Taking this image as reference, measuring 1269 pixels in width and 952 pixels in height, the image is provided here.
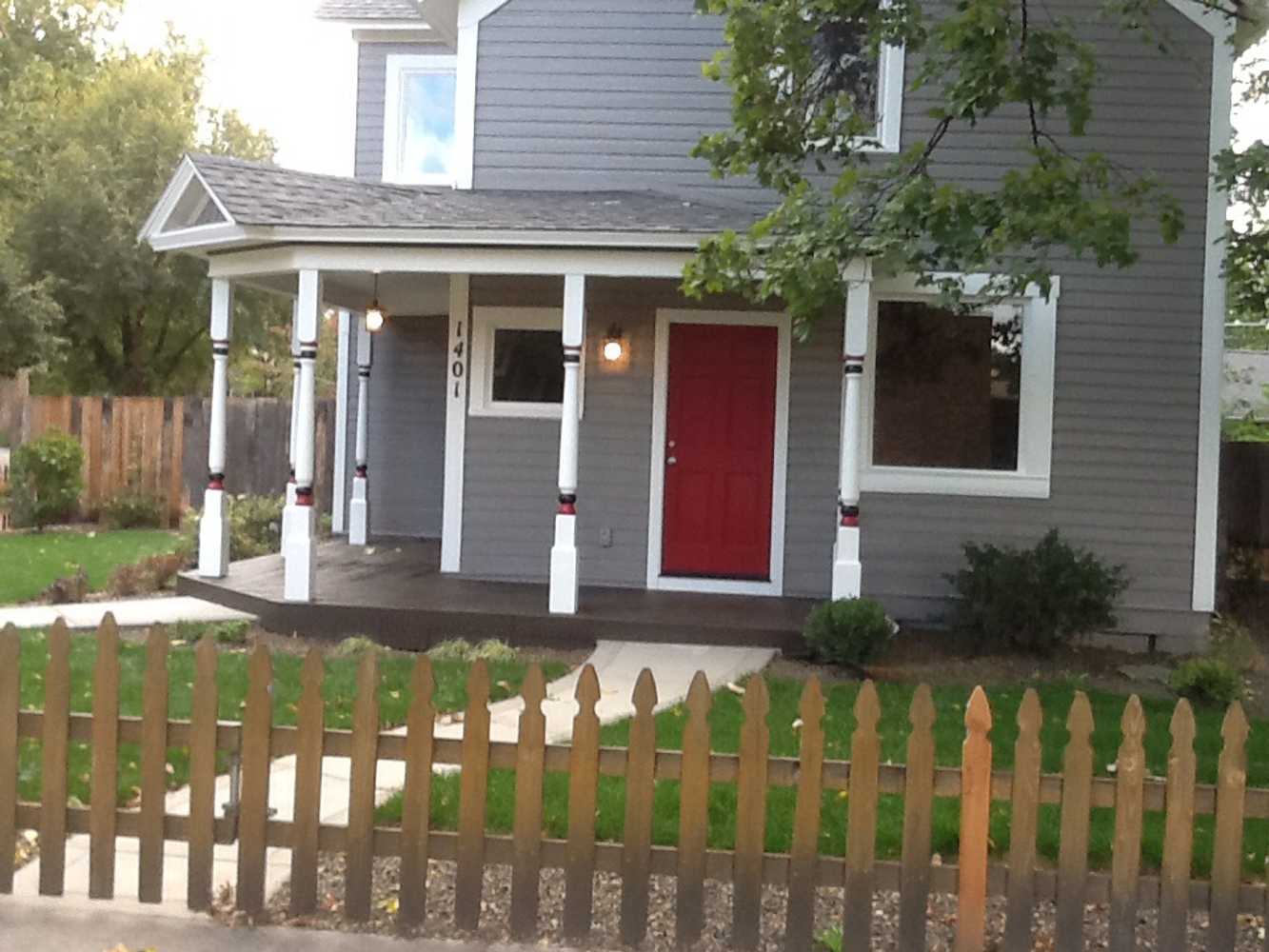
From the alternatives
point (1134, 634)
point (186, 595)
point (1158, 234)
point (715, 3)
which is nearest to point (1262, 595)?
point (1134, 634)

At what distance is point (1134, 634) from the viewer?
11344 millimetres

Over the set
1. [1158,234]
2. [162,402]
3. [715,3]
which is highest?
[715,3]

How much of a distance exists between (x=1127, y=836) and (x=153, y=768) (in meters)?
3.37

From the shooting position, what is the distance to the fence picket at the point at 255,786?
15.7 feet

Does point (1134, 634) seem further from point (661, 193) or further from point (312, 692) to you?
point (312, 692)

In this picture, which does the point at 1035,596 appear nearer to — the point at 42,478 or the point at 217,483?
the point at 217,483

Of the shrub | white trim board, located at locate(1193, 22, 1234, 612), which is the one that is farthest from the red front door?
the shrub

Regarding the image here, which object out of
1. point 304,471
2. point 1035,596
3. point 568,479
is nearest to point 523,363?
point 568,479

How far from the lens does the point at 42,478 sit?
58.2 feet

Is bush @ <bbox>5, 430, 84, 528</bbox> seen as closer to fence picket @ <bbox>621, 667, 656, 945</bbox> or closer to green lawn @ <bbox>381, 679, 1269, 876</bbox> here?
green lawn @ <bbox>381, 679, 1269, 876</bbox>

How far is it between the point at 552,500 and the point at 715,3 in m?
5.21

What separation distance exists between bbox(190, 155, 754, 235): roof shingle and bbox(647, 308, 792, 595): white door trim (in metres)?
0.99

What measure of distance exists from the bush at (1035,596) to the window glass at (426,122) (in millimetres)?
7630

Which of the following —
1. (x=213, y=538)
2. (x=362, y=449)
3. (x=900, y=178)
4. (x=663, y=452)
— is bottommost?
(x=213, y=538)
